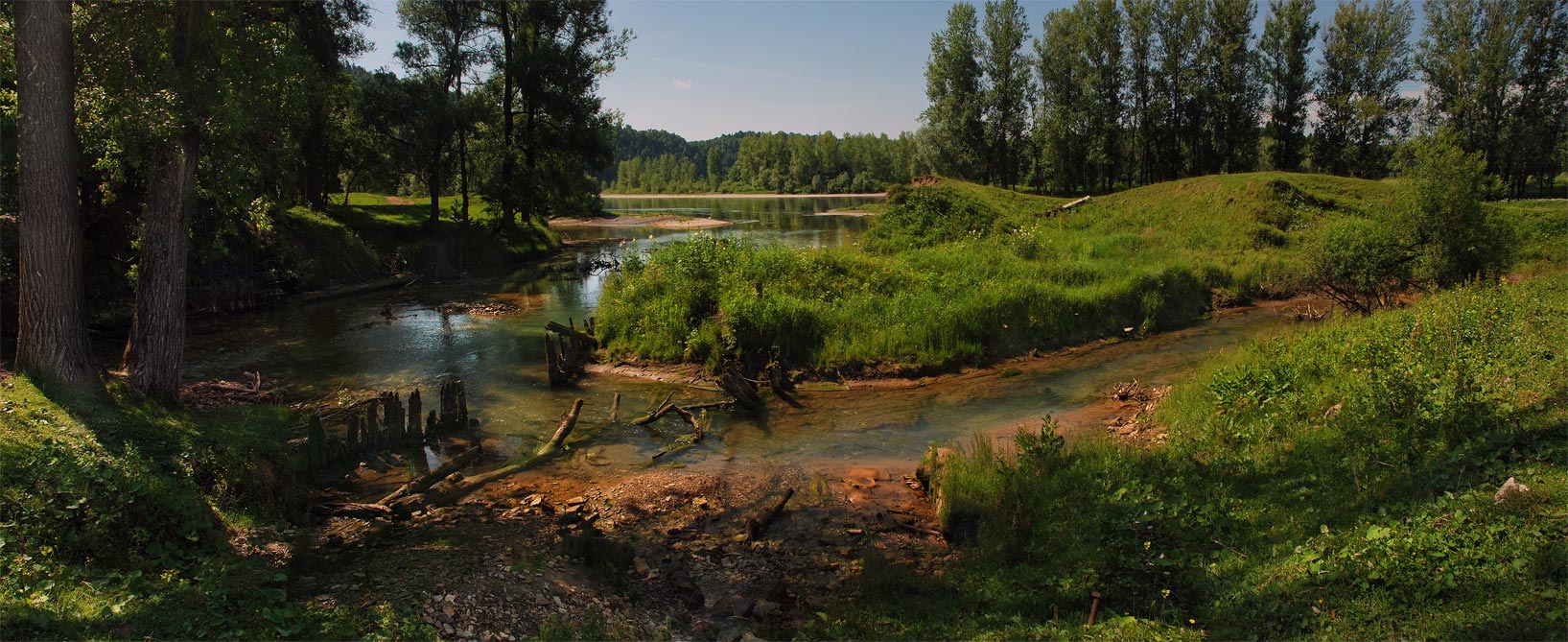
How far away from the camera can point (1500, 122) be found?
48.7 metres

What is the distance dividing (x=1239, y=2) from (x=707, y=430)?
53708 millimetres

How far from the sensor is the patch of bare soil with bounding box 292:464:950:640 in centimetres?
717

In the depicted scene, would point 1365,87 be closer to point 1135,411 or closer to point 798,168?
point 1135,411

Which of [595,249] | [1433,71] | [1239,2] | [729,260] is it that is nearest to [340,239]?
[595,249]

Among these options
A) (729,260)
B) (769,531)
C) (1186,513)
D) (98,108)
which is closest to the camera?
(1186,513)

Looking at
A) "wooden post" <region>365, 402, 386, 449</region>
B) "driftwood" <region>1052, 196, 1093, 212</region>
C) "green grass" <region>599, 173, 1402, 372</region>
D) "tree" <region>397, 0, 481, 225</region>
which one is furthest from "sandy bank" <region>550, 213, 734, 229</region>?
"wooden post" <region>365, 402, 386, 449</region>

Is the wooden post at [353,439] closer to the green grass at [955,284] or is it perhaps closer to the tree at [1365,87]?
the green grass at [955,284]

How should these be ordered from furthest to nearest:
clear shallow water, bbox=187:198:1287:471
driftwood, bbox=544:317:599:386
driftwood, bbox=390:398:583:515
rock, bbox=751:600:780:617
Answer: driftwood, bbox=544:317:599:386 → clear shallow water, bbox=187:198:1287:471 → driftwood, bbox=390:398:583:515 → rock, bbox=751:600:780:617

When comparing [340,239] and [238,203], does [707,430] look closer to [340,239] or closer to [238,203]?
Result: [238,203]

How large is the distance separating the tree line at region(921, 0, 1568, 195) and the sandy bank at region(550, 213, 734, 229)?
71.7 ft

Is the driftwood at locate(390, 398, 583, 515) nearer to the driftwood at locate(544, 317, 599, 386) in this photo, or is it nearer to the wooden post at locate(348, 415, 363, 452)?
the wooden post at locate(348, 415, 363, 452)

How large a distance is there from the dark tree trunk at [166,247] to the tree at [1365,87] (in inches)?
2459

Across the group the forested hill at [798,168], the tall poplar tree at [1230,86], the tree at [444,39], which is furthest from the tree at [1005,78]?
the forested hill at [798,168]

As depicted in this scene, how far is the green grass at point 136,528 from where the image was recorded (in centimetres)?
579
